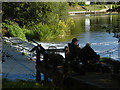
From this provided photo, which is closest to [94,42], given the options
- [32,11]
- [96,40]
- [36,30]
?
[96,40]

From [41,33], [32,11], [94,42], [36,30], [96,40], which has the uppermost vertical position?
[32,11]

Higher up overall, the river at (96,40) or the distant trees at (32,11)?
the distant trees at (32,11)

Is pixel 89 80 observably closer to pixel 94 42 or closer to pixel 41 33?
pixel 94 42

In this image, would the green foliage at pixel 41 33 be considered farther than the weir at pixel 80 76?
Yes

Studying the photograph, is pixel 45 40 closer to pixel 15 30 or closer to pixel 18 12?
pixel 15 30

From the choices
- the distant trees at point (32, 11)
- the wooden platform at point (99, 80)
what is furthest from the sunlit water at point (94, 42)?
the distant trees at point (32, 11)

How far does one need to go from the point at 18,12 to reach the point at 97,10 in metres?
91.5

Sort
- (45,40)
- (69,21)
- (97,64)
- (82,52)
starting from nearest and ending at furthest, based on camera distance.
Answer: (97,64) → (82,52) → (45,40) → (69,21)

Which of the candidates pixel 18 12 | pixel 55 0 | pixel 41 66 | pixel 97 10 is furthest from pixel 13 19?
pixel 97 10

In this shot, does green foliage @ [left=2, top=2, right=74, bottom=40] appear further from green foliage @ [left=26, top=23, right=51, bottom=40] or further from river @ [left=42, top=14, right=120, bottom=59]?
river @ [left=42, top=14, right=120, bottom=59]

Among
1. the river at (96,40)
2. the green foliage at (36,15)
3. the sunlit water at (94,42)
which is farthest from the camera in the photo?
the green foliage at (36,15)

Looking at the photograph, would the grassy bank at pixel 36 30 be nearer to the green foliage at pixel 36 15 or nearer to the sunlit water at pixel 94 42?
the green foliage at pixel 36 15

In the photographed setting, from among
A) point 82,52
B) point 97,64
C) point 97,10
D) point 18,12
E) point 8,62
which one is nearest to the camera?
point 97,64

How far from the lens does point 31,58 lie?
1645cm
